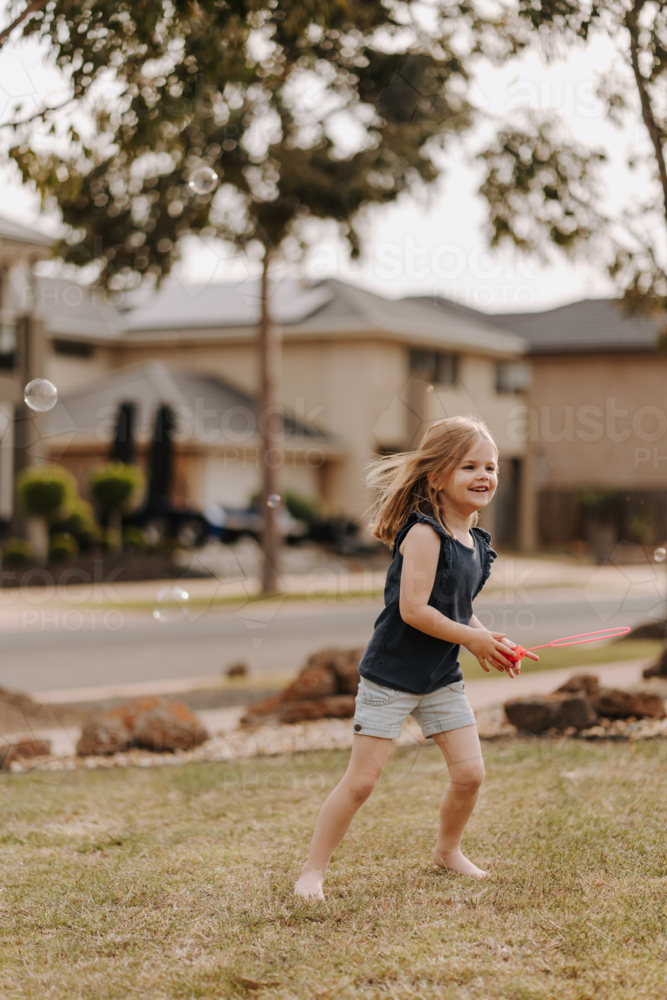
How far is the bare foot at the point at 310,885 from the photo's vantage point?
331 cm

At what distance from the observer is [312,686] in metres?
6.74

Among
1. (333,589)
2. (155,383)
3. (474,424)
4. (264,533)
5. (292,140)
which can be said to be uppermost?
(292,140)

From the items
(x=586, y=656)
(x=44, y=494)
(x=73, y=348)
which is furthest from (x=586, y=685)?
(x=73, y=348)

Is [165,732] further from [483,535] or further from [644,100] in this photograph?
[644,100]

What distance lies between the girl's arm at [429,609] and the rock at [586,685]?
296 centimetres

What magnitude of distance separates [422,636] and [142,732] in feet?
10.2

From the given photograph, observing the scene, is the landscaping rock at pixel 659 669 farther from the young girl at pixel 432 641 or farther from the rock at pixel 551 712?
the young girl at pixel 432 641

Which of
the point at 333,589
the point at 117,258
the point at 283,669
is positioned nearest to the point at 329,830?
the point at 283,669

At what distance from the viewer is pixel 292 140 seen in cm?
1211

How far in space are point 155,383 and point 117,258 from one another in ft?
48.0

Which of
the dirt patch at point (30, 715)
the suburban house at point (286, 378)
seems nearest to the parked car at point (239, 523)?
the suburban house at point (286, 378)

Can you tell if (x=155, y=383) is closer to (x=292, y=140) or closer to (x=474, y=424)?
(x=292, y=140)

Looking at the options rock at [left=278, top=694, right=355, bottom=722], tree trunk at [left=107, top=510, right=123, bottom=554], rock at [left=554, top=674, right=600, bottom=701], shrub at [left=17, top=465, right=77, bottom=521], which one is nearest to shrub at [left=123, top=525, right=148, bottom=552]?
tree trunk at [left=107, top=510, right=123, bottom=554]

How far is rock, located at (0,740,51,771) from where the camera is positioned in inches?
238
